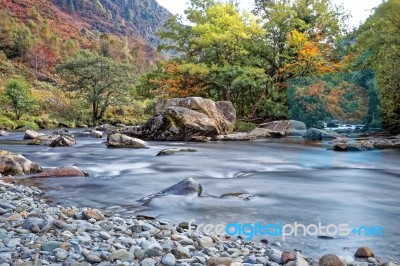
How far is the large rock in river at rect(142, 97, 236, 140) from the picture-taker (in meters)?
16.3

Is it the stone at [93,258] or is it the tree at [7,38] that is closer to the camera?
the stone at [93,258]

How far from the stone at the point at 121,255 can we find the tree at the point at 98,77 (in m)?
26.8

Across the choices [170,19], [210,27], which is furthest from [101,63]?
[210,27]

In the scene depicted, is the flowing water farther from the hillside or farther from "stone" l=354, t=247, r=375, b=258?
the hillside

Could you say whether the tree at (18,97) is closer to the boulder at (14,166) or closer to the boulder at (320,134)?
the boulder at (320,134)

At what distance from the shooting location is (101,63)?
2888cm

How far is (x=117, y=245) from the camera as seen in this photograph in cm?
321

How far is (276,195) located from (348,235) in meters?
2.08

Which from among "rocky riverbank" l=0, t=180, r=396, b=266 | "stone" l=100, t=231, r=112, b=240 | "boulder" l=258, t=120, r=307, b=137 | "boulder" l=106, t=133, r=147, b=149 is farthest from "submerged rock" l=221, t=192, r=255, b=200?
"boulder" l=258, t=120, r=307, b=137

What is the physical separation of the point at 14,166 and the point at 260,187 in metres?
4.68

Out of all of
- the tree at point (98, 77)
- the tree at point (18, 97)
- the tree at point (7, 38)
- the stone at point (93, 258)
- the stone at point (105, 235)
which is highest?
the tree at point (7, 38)

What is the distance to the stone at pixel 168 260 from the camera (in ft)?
9.51

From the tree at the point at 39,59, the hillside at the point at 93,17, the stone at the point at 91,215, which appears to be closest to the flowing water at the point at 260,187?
the stone at the point at 91,215

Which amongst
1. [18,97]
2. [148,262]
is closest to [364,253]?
[148,262]
